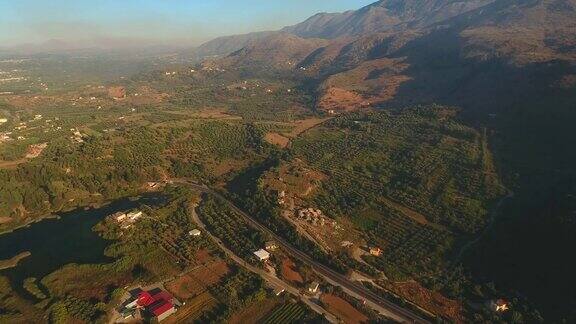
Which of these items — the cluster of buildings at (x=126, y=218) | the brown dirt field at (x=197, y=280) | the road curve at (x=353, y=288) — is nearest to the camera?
the road curve at (x=353, y=288)

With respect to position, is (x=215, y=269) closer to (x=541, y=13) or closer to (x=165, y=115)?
(x=165, y=115)

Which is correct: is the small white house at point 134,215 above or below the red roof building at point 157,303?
below

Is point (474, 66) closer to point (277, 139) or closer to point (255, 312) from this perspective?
point (277, 139)

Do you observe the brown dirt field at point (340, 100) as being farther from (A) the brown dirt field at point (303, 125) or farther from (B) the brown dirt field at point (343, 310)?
(B) the brown dirt field at point (343, 310)

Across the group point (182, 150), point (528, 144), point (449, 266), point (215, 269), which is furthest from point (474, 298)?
point (182, 150)

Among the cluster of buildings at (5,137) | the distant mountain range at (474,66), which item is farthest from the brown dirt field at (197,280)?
the distant mountain range at (474,66)

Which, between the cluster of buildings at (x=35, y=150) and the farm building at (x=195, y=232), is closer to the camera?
the farm building at (x=195, y=232)

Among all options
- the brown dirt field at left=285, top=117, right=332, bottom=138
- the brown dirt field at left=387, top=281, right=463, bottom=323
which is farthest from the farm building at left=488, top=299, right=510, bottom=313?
the brown dirt field at left=285, top=117, right=332, bottom=138

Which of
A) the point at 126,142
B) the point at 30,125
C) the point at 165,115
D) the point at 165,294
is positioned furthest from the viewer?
the point at 165,115
